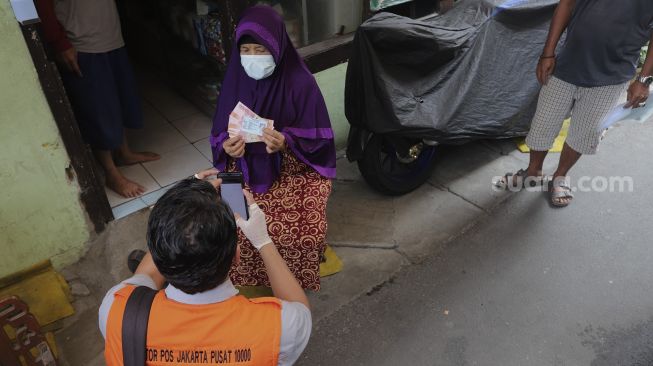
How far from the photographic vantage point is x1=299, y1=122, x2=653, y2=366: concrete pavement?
2.30m

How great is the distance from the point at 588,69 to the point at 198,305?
250 cm

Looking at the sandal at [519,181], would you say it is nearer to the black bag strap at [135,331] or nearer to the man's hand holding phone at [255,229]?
the man's hand holding phone at [255,229]

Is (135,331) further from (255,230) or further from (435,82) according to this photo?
(435,82)

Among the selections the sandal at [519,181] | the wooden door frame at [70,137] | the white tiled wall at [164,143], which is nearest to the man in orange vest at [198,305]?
the wooden door frame at [70,137]

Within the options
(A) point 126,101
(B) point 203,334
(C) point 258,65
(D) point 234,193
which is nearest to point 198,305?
(B) point 203,334

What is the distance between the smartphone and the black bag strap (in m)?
0.50

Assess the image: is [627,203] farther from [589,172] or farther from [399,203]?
[399,203]

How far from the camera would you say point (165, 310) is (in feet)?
3.86

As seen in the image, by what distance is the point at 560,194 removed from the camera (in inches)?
126

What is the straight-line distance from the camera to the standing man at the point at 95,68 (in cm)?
251

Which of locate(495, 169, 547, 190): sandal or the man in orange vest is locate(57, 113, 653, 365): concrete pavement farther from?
the man in orange vest

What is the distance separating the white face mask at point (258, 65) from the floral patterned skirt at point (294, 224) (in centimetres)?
44

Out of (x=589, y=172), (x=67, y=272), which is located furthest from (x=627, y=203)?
(x=67, y=272)

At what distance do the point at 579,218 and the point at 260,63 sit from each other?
2.35m
